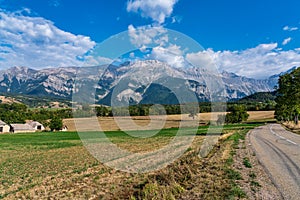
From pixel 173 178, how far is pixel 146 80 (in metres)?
26.1

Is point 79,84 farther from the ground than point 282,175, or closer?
farther from the ground

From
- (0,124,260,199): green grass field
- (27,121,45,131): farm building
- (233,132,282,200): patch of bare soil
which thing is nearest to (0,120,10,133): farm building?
(27,121,45,131): farm building

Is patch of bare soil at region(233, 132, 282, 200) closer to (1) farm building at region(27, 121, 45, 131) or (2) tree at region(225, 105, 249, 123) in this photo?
(2) tree at region(225, 105, 249, 123)

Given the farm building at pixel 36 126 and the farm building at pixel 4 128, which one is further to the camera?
the farm building at pixel 36 126

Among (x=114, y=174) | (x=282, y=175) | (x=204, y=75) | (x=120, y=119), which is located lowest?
(x=114, y=174)

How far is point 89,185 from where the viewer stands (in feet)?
43.8

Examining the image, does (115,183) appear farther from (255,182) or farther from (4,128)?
(4,128)

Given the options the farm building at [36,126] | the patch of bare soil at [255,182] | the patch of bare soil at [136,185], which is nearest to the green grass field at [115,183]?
the patch of bare soil at [136,185]

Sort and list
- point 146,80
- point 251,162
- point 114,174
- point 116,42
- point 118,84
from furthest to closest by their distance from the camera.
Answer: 1. point 146,80
2. point 118,84
3. point 114,174
4. point 251,162
5. point 116,42

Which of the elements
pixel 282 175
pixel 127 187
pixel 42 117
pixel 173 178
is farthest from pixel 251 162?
pixel 42 117

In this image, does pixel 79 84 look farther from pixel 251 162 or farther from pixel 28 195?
pixel 251 162

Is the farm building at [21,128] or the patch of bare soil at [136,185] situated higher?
the patch of bare soil at [136,185]

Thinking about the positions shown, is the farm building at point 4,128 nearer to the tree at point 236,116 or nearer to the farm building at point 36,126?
the farm building at point 36,126

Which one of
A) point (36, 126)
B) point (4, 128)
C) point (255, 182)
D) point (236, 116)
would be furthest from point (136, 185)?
point (36, 126)
